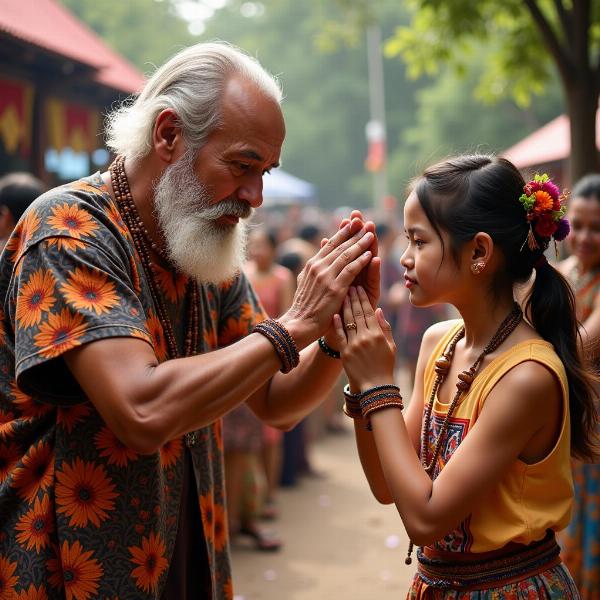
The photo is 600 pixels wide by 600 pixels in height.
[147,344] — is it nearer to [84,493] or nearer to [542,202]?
[84,493]

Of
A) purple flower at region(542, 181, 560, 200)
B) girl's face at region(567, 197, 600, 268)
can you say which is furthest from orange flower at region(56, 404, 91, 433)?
girl's face at region(567, 197, 600, 268)

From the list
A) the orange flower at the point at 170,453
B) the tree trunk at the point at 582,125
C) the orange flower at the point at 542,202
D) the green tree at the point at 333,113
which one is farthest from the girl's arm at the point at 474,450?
the green tree at the point at 333,113

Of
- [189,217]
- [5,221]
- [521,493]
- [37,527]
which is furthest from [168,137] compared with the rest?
[5,221]

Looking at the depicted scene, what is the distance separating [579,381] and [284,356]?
86cm

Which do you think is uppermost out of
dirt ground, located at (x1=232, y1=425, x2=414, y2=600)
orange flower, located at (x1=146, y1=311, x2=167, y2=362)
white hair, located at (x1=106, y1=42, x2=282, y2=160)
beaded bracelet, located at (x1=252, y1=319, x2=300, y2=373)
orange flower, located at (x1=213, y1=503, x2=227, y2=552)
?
white hair, located at (x1=106, y1=42, x2=282, y2=160)

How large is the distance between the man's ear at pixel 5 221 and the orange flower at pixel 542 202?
3.46 meters

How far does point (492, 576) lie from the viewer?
2.34 metres

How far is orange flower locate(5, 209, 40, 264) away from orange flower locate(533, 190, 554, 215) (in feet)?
4.60

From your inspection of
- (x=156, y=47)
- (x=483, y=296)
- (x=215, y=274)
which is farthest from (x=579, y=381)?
(x=156, y=47)

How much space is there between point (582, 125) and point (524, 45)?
182 centimetres

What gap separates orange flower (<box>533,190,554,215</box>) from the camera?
241 centimetres

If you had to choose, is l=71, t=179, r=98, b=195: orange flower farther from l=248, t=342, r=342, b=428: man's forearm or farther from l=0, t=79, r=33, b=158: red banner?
l=0, t=79, r=33, b=158: red banner

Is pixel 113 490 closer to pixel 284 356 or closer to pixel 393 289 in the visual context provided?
pixel 284 356

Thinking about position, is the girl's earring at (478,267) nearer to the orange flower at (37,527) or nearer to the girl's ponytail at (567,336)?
the girl's ponytail at (567,336)
